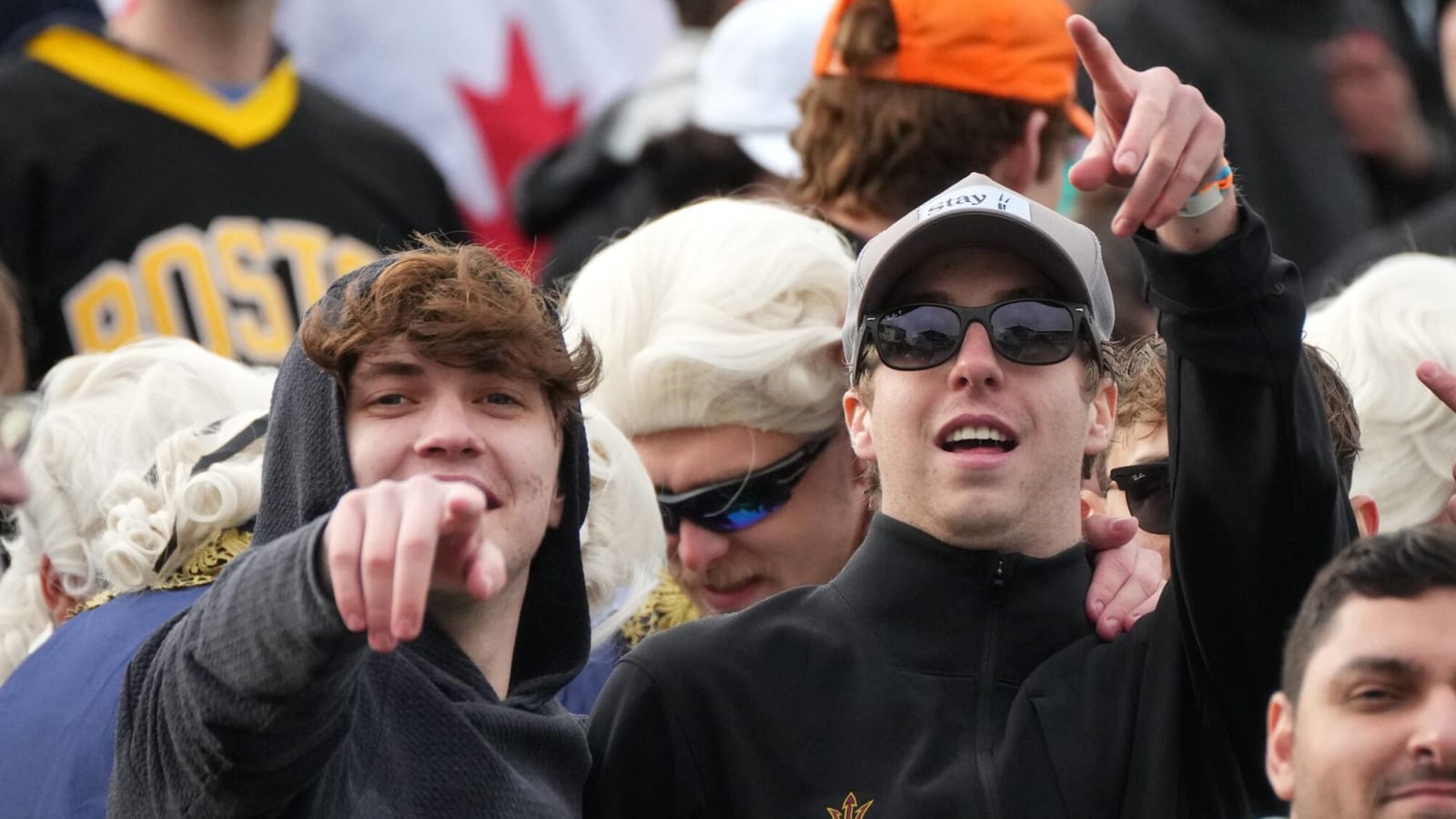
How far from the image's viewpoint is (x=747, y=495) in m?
4.40

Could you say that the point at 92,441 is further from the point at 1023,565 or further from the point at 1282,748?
the point at 1282,748

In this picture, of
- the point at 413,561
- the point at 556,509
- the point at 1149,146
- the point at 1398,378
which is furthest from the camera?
the point at 1398,378

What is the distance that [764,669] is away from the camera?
341 cm

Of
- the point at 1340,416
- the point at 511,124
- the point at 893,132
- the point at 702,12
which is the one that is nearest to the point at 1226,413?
the point at 1340,416

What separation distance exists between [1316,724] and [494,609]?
110 cm

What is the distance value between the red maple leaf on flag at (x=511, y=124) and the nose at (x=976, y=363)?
4.27 metres

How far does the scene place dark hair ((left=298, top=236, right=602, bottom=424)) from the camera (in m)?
3.25

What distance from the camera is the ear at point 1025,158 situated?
15.9ft

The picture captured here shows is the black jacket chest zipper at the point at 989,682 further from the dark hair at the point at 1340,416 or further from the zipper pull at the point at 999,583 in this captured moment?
the dark hair at the point at 1340,416

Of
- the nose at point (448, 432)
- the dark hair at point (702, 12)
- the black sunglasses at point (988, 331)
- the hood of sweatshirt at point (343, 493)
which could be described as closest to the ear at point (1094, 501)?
the black sunglasses at point (988, 331)

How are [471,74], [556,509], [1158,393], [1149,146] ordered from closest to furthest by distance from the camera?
[1149,146] < [556,509] < [1158,393] < [471,74]

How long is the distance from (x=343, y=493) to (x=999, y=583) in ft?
2.89

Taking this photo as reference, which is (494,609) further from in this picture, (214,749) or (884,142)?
(884,142)

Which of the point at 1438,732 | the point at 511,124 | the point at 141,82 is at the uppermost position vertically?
the point at 1438,732
